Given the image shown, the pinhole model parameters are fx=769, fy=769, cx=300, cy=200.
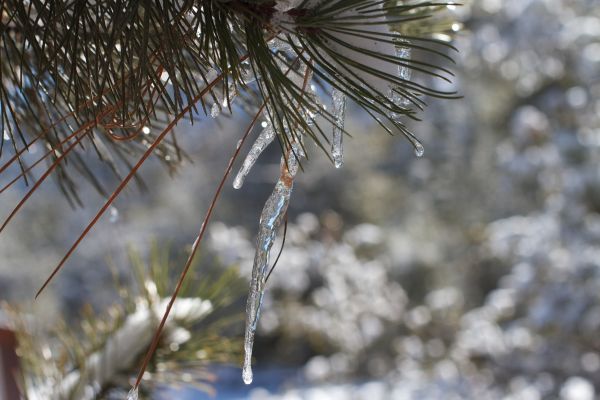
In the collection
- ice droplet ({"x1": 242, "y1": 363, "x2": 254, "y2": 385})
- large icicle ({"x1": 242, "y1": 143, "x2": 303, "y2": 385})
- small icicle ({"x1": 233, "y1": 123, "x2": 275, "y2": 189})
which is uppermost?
small icicle ({"x1": 233, "y1": 123, "x2": 275, "y2": 189})

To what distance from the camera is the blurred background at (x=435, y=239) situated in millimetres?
2164

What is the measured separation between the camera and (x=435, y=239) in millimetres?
3566

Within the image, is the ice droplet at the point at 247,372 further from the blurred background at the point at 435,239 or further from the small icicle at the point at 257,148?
the blurred background at the point at 435,239

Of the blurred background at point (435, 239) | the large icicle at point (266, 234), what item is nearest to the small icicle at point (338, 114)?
the large icicle at point (266, 234)

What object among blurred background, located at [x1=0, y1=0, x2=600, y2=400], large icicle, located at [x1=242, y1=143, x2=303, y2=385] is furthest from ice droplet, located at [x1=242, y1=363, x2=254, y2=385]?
blurred background, located at [x1=0, y1=0, x2=600, y2=400]

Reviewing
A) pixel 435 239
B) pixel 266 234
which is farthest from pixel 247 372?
pixel 435 239

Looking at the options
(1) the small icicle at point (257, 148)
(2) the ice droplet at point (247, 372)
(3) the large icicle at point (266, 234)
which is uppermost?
(1) the small icicle at point (257, 148)

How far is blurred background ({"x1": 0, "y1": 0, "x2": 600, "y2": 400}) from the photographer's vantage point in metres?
2.16

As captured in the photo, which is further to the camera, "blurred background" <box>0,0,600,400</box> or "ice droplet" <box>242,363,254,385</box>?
"blurred background" <box>0,0,600,400</box>

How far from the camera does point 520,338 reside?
214 centimetres

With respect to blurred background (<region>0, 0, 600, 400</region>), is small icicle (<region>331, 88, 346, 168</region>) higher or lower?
lower

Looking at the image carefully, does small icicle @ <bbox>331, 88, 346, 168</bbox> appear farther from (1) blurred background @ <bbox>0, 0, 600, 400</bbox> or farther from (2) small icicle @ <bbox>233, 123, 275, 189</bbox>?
(1) blurred background @ <bbox>0, 0, 600, 400</bbox>

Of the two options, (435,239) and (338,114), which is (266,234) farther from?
(435,239)

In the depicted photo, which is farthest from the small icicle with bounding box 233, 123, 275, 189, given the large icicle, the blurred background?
the blurred background
